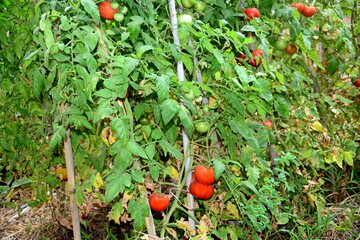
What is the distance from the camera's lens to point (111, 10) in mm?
1773

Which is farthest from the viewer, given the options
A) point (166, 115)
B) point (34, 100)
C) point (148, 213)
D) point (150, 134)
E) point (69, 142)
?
point (34, 100)

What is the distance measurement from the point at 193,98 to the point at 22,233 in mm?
1787

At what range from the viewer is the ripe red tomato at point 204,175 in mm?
1884

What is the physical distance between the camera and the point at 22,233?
292 cm

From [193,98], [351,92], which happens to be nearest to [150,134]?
[193,98]

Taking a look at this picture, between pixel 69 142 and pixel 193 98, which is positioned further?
pixel 69 142

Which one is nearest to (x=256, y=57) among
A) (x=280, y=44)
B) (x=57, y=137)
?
(x=280, y=44)

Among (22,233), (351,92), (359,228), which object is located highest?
(351,92)

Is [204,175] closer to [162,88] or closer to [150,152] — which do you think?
[150,152]

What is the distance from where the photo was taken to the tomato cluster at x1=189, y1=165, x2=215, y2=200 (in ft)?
6.19

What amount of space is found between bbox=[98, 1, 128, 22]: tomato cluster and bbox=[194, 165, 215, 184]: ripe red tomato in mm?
743

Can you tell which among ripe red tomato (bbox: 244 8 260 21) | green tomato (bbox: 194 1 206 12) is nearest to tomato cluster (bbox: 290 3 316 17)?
ripe red tomato (bbox: 244 8 260 21)

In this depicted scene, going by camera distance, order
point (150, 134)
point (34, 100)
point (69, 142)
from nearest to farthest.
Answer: point (150, 134)
point (69, 142)
point (34, 100)

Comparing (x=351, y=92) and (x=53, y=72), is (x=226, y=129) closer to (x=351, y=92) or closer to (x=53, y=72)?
(x=53, y=72)
